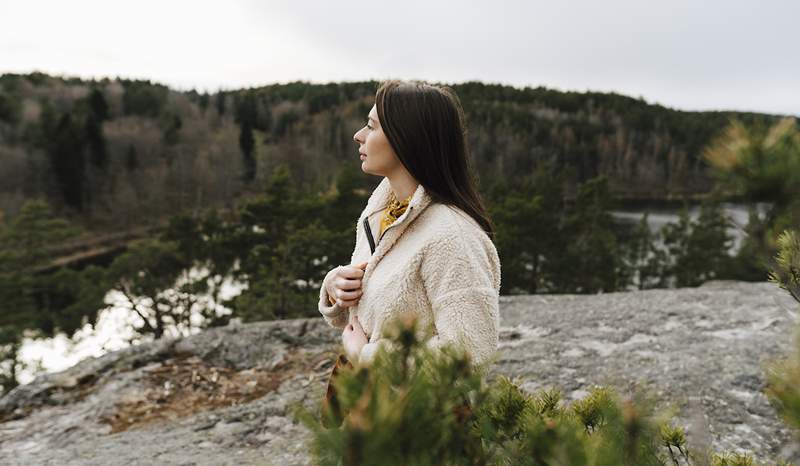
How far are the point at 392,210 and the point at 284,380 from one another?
378cm

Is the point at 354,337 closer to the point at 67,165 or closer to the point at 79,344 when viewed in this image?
the point at 79,344

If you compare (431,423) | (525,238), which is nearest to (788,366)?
(431,423)

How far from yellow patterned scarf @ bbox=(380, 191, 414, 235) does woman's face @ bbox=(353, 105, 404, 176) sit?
0.35 ft

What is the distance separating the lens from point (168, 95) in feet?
261

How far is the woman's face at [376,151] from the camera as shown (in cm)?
153

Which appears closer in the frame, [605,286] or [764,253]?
[764,253]

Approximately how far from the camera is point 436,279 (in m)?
1.38

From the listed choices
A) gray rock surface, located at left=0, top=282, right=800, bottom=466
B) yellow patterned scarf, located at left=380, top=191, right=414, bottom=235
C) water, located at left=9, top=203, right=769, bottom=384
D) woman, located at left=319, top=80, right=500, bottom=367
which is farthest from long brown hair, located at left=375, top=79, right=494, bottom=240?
water, located at left=9, top=203, right=769, bottom=384

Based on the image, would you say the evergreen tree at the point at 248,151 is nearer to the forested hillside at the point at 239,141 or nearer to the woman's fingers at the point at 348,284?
the forested hillside at the point at 239,141

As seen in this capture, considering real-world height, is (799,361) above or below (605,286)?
above

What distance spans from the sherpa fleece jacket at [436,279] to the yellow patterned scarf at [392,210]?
127mm

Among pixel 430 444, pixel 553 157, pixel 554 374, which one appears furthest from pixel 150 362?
pixel 553 157

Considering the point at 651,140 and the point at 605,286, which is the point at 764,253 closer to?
the point at 605,286

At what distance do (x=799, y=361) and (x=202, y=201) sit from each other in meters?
49.7
